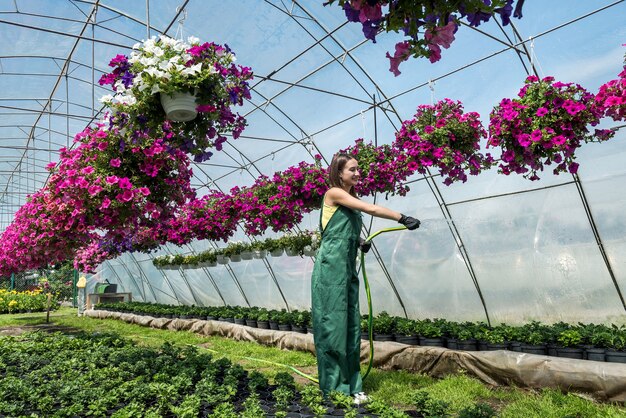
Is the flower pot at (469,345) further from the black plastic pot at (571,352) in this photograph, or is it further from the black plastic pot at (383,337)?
the black plastic pot at (383,337)

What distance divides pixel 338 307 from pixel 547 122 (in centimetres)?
228

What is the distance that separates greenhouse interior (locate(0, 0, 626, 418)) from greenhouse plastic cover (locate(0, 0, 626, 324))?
0.03 metres

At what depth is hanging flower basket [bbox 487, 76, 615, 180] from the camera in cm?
371

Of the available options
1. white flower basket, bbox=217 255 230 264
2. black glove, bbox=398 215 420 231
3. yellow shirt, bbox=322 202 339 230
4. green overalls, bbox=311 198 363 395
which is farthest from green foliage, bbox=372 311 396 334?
white flower basket, bbox=217 255 230 264

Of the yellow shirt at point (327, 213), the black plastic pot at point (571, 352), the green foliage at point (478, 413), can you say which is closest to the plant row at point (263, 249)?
the yellow shirt at point (327, 213)

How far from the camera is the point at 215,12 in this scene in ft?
23.3

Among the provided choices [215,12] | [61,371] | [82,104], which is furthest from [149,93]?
[82,104]

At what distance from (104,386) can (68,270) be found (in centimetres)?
2131

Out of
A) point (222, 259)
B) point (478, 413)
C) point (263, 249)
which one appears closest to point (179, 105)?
point (478, 413)

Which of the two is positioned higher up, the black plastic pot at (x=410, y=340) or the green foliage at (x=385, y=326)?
the green foliage at (x=385, y=326)

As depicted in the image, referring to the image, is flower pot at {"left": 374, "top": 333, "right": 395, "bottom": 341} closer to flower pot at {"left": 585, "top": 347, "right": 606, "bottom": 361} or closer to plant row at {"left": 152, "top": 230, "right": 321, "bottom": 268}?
plant row at {"left": 152, "top": 230, "right": 321, "bottom": 268}

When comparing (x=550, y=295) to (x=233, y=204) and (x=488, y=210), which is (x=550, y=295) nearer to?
(x=488, y=210)

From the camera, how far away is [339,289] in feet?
10.3

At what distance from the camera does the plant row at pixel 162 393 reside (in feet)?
8.27
